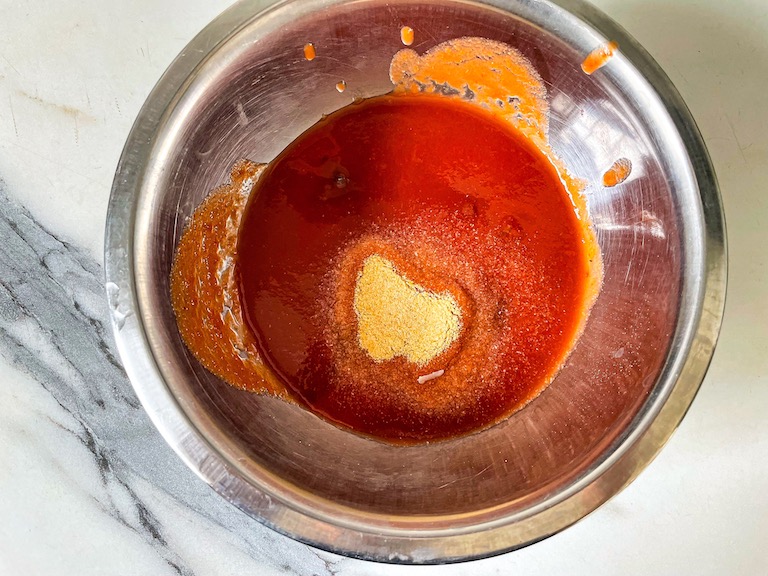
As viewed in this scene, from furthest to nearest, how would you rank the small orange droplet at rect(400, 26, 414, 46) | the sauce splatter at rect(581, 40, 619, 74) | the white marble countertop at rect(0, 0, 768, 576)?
1. the white marble countertop at rect(0, 0, 768, 576)
2. the small orange droplet at rect(400, 26, 414, 46)
3. the sauce splatter at rect(581, 40, 619, 74)

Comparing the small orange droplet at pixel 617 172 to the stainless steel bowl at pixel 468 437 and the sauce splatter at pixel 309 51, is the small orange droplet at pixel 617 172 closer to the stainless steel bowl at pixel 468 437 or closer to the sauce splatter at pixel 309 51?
the stainless steel bowl at pixel 468 437

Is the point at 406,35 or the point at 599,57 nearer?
the point at 599,57

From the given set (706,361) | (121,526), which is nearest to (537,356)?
(706,361)

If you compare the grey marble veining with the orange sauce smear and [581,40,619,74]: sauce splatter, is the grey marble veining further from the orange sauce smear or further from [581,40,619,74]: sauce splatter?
[581,40,619,74]: sauce splatter

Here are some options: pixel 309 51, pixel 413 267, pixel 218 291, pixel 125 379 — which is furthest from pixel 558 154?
pixel 125 379

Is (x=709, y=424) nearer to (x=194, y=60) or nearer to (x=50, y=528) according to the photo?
(x=194, y=60)

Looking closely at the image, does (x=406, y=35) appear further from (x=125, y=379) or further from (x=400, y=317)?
(x=125, y=379)

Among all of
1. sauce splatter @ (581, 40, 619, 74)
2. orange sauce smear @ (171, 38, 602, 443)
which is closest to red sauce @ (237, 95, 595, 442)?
orange sauce smear @ (171, 38, 602, 443)
